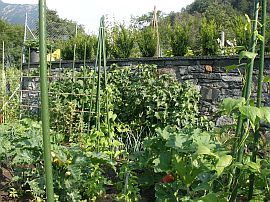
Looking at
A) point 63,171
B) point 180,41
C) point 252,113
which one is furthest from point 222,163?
point 180,41

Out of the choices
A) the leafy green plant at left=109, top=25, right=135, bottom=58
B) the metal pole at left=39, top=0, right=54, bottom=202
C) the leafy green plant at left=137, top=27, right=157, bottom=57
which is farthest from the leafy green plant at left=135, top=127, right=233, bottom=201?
the leafy green plant at left=109, top=25, right=135, bottom=58

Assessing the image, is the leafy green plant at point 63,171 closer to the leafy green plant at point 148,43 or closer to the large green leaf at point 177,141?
the large green leaf at point 177,141

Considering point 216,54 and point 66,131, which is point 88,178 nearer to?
point 66,131

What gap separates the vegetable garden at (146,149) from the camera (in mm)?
1789

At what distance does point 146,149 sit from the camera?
3098 mm

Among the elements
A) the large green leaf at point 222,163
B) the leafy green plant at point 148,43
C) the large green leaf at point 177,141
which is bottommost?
the large green leaf at point 177,141

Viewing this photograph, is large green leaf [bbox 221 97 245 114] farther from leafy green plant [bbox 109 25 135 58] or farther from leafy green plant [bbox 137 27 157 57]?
leafy green plant [bbox 109 25 135 58]

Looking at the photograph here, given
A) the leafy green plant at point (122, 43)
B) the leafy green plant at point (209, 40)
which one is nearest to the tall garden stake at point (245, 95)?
the leafy green plant at point (209, 40)

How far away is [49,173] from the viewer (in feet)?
3.86

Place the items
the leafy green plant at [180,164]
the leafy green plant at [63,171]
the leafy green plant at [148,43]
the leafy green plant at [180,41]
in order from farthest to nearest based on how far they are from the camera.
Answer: the leafy green plant at [148,43] < the leafy green plant at [180,41] < the leafy green plant at [63,171] < the leafy green plant at [180,164]

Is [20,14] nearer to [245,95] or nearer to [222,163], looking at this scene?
[245,95]

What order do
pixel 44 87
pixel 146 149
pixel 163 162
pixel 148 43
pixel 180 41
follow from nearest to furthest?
1. pixel 44 87
2. pixel 163 162
3. pixel 146 149
4. pixel 180 41
5. pixel 148 43

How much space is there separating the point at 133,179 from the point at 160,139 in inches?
15.1

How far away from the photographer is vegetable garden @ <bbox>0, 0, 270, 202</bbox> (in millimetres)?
1789
